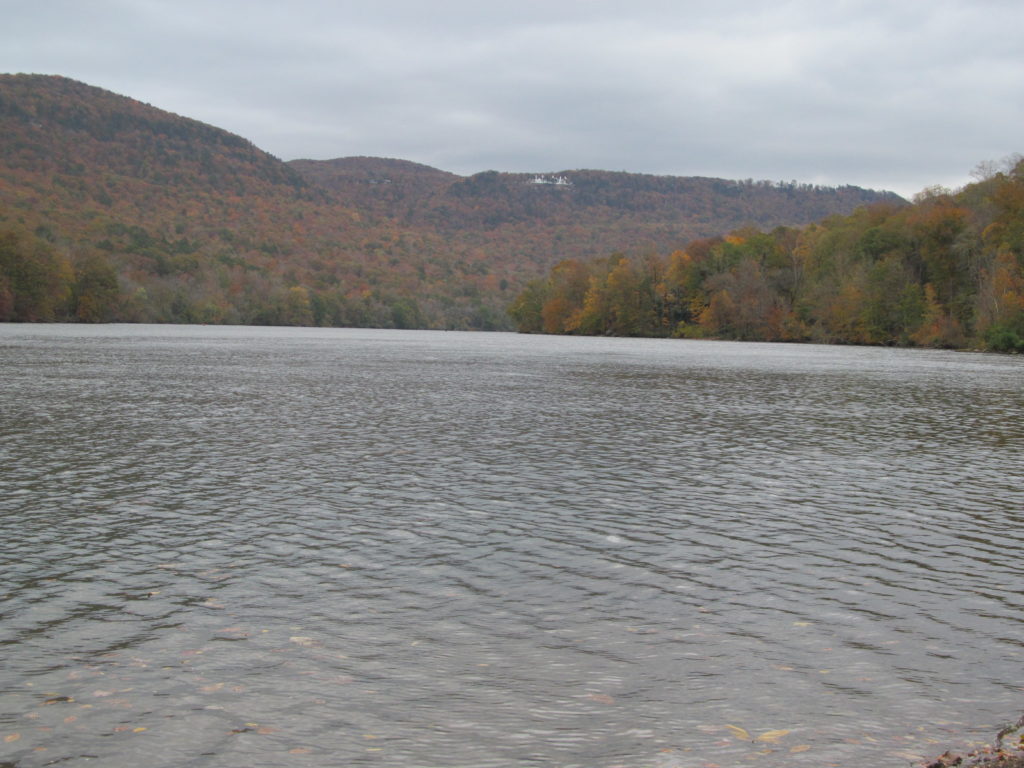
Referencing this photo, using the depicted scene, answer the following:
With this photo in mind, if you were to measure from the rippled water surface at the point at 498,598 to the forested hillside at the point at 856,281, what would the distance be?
89128mm

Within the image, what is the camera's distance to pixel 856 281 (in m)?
132

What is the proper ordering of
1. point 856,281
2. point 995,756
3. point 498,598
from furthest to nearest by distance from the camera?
1. point 856,281
2. point 498,598
3. point 995,756

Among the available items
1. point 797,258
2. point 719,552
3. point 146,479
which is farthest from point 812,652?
point 797,258

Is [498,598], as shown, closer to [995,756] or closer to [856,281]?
[995,756]

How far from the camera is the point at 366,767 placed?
727 cm

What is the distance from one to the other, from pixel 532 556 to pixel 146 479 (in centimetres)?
963

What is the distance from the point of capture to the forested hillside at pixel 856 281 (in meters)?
105

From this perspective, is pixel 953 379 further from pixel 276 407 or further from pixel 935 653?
pixel 935 653

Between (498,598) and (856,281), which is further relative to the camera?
(856,281)

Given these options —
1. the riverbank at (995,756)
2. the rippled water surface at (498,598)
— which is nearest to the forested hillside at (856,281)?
the rippled water surface at (498,598)

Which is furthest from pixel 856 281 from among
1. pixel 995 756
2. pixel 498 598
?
pixel 995 756


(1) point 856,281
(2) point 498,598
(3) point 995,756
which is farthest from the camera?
(1) point 856,281

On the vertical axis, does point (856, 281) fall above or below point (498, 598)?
above

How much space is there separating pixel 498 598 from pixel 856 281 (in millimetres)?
130720
